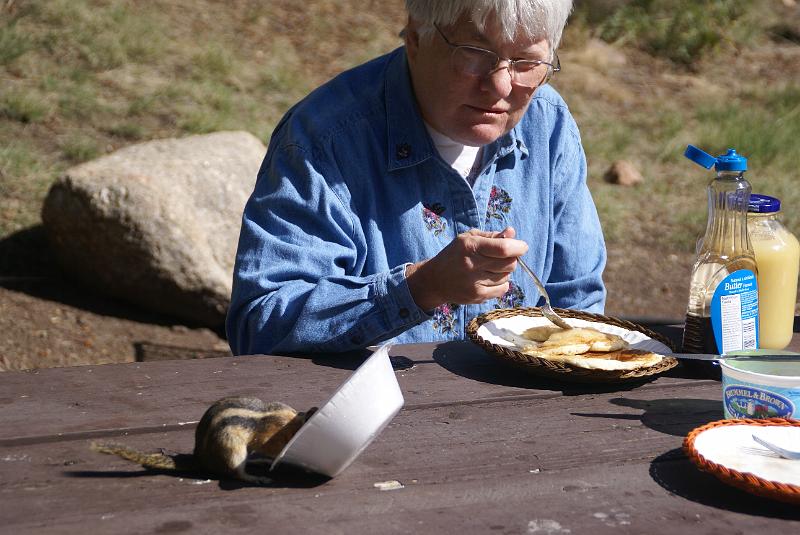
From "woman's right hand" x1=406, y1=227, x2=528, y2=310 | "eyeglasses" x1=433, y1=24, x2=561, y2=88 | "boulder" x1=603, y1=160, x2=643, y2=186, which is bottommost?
"boulder" x1=603, y1=160, x2=643, y2=186

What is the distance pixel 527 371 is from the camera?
182cm

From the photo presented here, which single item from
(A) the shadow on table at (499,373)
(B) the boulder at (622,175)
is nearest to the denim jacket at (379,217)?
(A) the shadow on table at (499,373)

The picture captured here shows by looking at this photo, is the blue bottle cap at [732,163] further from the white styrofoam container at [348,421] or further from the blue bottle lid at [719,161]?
the white styrofoam container at [348,421]

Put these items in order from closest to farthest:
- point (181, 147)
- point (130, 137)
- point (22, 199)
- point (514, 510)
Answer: point (514, 510) < point (181, 147) < point (22, 199) < point (130, 137)

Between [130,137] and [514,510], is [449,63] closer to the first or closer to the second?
[514,510]

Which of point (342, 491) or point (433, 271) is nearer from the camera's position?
point (342, 491)

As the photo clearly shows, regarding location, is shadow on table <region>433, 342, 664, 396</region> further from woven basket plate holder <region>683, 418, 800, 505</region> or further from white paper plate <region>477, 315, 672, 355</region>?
woven basket plate holder <region>683, 418, 800, 505</region>

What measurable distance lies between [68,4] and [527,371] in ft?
17.7

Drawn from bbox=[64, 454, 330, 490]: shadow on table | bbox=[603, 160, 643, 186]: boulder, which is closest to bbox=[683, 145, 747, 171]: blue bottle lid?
bbox=[64, 454, 330, 490]: shadow on table

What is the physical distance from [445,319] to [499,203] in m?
0.29

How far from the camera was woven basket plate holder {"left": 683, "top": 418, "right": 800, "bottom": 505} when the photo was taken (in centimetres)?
134

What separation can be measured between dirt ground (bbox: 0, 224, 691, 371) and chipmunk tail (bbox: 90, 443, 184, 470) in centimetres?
250

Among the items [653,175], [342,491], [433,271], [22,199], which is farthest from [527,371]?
[653,175]

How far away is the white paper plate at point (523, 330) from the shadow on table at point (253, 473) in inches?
22.3
